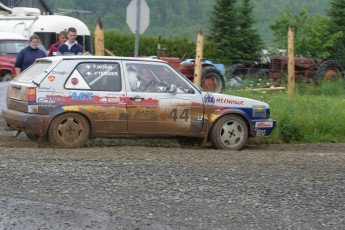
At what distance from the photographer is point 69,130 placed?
11.6 metres

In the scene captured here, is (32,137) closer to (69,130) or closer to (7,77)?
(69,130)

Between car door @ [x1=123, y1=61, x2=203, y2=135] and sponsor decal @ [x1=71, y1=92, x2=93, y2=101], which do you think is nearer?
sponsor decal @ [x1=71, y1=92, x2=93, y2=101]

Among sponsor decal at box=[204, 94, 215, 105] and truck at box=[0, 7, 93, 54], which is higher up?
truck at box=[0, 7, 93, 54]

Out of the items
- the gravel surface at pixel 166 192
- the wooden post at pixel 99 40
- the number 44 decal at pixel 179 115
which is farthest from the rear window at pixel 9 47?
the gravel surface at pixel 166 192

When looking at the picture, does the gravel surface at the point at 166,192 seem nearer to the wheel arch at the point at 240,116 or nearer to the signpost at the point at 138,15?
the wheel arch at the point at 240,116

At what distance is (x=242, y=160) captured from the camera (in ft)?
32.6

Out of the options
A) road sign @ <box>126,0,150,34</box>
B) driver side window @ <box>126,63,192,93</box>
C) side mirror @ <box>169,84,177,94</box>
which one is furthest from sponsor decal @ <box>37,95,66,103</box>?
road sign @ <box>126,0,150,34</box>

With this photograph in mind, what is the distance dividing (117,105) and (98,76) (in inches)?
20.8

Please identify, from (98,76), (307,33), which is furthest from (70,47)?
(307,33)

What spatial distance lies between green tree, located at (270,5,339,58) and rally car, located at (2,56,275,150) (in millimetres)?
28820

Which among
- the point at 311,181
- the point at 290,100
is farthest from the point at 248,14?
the point at 311,181

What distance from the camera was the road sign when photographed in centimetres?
1545

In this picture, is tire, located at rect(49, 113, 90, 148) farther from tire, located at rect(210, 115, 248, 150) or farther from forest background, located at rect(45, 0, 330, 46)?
forest background, located at rect(45, 0, 330, 46)

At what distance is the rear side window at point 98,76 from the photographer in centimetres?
1177
